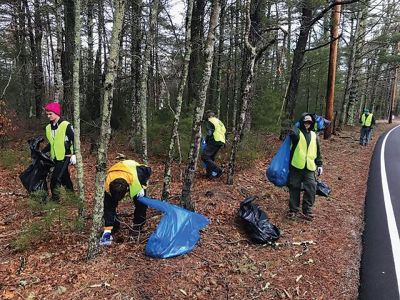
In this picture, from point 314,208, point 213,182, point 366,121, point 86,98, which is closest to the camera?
point 314,208

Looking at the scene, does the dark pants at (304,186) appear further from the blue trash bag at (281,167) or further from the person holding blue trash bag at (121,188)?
the person holding blue trash bag at (121,188)

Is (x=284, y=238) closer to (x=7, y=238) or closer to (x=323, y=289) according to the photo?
(x=323, y=289)

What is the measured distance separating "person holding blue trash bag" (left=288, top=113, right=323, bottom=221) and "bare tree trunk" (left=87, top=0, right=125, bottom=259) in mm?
3734

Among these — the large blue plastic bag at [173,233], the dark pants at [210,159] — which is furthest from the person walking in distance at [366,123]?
the large blue plastic bag at [173,233]

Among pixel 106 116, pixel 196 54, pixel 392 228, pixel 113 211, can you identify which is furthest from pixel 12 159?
pixel 392 228

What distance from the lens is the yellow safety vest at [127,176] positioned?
5371 mm

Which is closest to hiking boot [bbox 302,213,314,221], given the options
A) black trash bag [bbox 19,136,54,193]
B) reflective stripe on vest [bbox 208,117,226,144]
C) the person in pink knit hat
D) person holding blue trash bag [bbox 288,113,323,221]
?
person holding blue trash bag [bbox 288,113,323,221]

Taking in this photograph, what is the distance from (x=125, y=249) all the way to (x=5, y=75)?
1854cm

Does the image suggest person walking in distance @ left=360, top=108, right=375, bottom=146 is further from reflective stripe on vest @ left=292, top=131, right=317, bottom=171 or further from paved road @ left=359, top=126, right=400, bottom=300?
reflective stripe on vest @ left=292, top=131, right=317, bottom=171

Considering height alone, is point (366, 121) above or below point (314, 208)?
above

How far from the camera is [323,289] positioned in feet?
15.5

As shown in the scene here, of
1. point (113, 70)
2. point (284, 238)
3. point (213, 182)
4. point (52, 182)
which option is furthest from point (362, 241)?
point (52, 182)

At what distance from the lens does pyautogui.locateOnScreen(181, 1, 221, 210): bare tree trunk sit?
6.34 metres

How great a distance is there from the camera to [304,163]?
6812 mm
